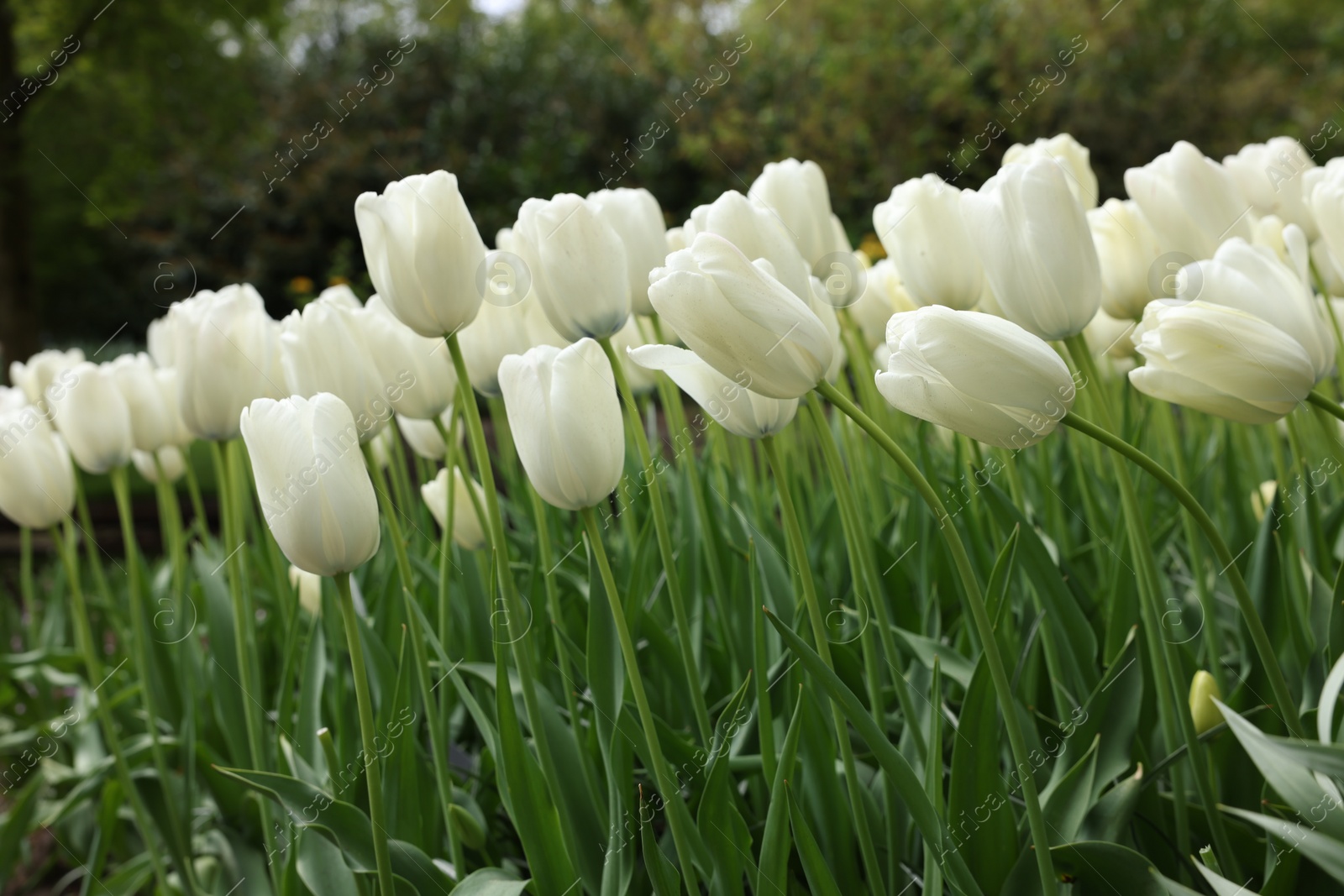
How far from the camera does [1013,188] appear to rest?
985 millimetres

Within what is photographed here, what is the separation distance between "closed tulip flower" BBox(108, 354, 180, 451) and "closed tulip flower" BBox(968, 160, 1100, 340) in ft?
4.76

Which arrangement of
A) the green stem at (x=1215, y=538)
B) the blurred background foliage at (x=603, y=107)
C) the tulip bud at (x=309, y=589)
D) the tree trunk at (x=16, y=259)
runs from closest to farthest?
the green stem at (x=1215, y=538)
the tulip bud at (x=309, y=589)
the tree trunk at (x=16, y=259)
the blurred background foliage at (x=603, y=107)

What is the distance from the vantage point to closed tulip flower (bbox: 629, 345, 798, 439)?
34.2 inches

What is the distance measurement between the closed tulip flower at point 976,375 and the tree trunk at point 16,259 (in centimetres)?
899

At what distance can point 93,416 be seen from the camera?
1711mm

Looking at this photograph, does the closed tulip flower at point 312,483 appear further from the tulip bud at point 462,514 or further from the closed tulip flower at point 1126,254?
the closed tulip flower at point 1126,254

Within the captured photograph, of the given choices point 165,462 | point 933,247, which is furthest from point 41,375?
point 933,247

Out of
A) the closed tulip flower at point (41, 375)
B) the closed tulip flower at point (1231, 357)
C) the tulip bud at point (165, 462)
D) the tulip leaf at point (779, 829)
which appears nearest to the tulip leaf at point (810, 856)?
the tulip leaf at point (779, 829)

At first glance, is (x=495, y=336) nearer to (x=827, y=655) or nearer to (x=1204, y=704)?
(x=827, y=655)

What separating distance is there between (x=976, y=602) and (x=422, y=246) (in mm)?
690

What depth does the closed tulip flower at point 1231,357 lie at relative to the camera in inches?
32.5

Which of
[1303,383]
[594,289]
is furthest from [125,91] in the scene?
[1303,383]

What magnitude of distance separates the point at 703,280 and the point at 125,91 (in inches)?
403

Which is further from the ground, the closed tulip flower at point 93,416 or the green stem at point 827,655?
the closed tulip flower at point 93,416
